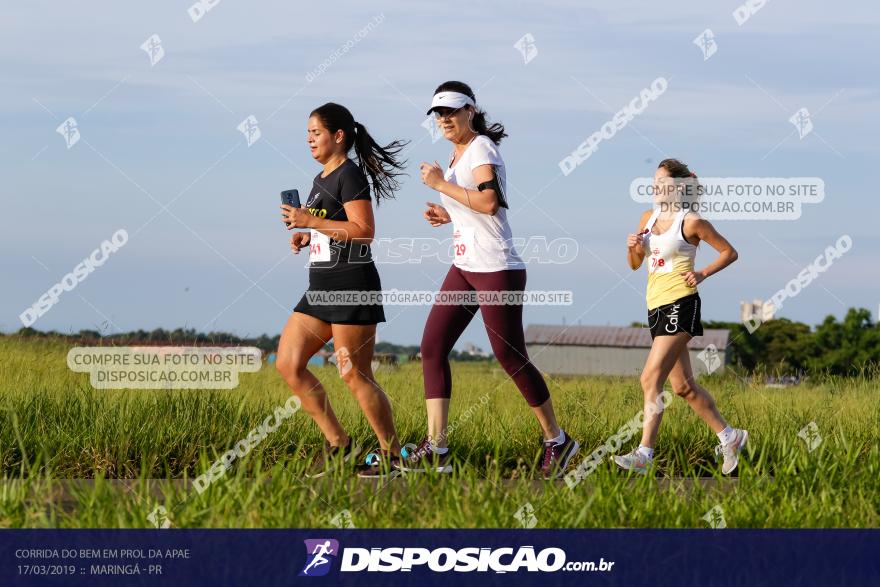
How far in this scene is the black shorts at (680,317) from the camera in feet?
22.0

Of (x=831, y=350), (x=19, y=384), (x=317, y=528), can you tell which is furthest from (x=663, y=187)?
(x=831, y=350)

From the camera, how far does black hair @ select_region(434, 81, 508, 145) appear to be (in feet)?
21.4

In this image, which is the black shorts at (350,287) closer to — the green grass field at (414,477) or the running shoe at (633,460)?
the green grass field at (414,477)

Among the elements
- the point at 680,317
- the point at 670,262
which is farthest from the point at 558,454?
the point at 670,262

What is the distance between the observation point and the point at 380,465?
6.24m

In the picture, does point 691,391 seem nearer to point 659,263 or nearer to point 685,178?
point 659,263

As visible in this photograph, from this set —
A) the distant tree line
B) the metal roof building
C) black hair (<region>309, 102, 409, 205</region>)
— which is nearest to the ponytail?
black hair (<region>309, 102, 409, 205</region>)

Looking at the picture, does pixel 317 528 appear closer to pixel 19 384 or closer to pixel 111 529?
pixel 111 529

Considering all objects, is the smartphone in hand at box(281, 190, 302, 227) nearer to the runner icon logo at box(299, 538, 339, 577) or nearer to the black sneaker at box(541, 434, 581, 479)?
the black sneaker at box(541, 434, 581, 479)

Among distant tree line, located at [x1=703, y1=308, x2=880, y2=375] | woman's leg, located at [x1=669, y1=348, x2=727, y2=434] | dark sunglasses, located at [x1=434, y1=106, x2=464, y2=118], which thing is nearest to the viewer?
dark sunglasses, located at [x1=434, y1=106, x2=464, y2=118]

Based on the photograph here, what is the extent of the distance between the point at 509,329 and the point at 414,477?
3.90 ft

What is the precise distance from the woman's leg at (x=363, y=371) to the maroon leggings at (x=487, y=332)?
31 centimetres

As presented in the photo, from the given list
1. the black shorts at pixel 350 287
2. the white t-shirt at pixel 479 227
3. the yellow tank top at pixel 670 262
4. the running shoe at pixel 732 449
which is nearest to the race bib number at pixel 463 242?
the white t-shirt at pixel 479 227

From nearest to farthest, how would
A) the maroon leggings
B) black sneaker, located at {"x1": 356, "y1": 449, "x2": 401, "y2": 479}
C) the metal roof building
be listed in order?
black sneaker, located at {"x1": 356, "y1": 449, "x2": 401, "y2": 479} → the maroon leggings → the metal roof building
